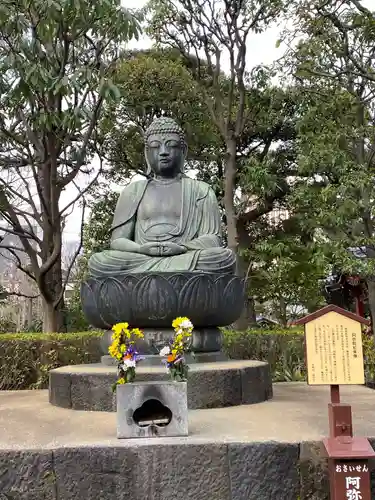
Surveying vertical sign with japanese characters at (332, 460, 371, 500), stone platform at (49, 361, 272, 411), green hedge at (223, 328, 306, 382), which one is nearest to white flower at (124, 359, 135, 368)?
stone platform at (49, 361, 272, 411)

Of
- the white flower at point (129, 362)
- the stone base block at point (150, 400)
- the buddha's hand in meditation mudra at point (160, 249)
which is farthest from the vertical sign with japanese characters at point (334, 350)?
the buddha's hand in meditation mudra at point (160, 249)

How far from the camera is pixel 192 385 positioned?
433cm

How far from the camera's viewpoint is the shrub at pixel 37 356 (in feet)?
27.1

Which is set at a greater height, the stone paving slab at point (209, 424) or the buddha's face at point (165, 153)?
the buddha's face at point (165, 153)

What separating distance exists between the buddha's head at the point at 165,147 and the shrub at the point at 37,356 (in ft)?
10.7

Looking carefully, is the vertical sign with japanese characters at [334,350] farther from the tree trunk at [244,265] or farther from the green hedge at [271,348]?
the tree trunk at [244,265]

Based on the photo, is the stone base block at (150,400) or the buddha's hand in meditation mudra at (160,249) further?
the buddha's hand in meditation mudra at (160,249)

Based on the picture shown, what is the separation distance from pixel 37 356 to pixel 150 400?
5.44m

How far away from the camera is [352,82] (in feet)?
32.7

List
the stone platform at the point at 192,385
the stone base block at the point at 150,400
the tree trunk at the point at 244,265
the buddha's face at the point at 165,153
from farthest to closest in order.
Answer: the tree trunk at the point at 244,265, the buddha's face at the point at 165,153, the stone platform at the point at 192,385, the stone base block at the point at 150,400

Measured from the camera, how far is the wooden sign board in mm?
3178

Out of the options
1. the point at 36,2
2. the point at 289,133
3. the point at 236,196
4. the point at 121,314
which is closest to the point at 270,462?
the point at 121,314

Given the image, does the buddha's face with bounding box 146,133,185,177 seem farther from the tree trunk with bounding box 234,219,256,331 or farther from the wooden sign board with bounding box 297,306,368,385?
the tree trunk with bounding box 234,219,256,331

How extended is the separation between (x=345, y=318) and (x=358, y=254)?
8209 millimetres
